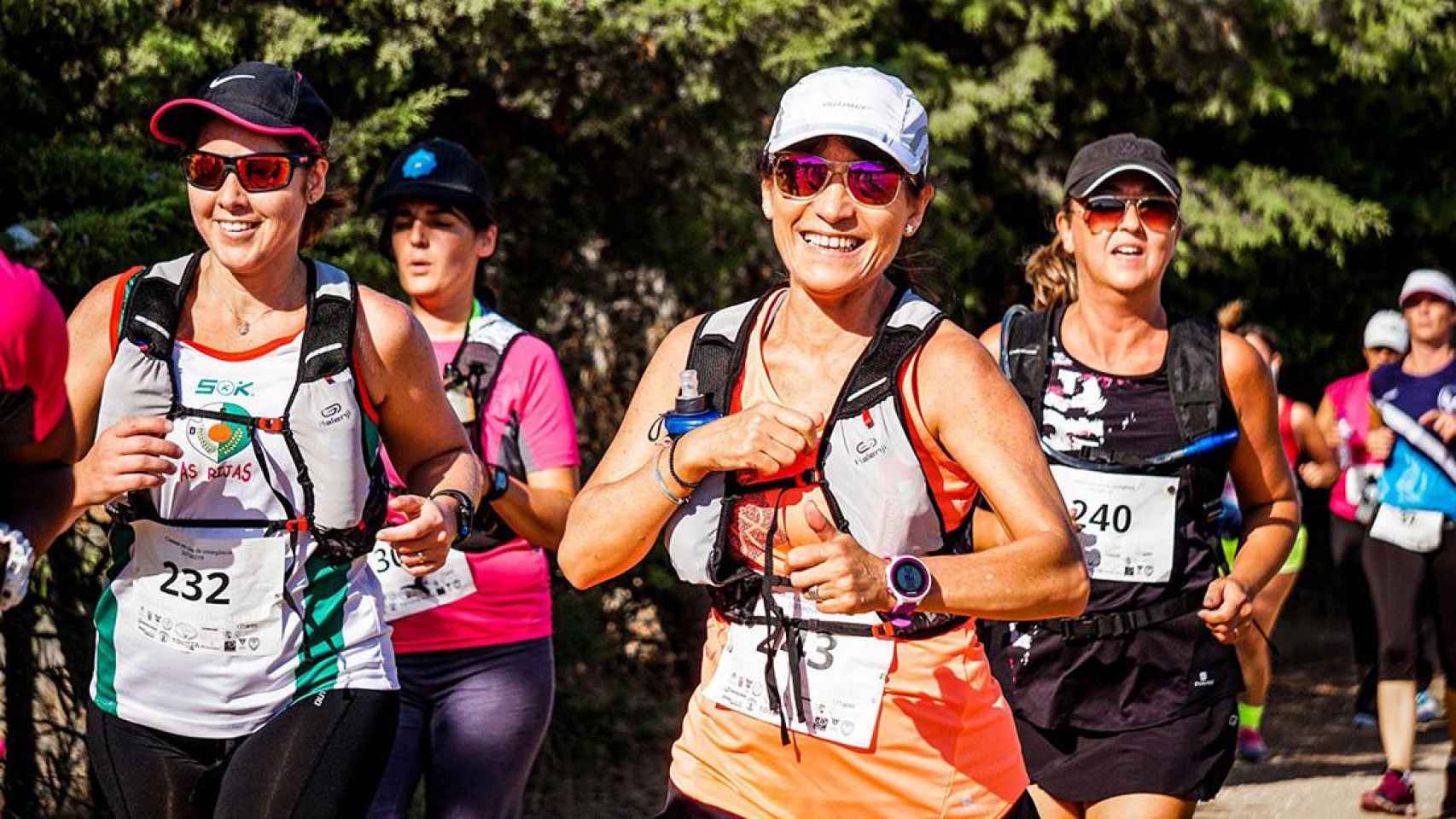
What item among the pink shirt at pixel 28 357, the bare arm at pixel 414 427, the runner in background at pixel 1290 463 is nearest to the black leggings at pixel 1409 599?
the runner in background at pixel 1290 463

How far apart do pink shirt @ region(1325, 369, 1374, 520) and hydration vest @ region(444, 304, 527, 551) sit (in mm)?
5570

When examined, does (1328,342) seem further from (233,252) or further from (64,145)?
(233,252)

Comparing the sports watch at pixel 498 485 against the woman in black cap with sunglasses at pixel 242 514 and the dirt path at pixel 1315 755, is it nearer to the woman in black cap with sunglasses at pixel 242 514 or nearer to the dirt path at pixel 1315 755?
the woman in black cap with sunglasses at pixel 242 514

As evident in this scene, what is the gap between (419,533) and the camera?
3.87 meters

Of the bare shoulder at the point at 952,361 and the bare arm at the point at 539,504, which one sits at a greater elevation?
the bare shoulder at the point at 952,361

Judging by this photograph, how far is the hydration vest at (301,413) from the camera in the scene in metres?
3.78

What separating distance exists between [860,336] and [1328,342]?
11.2 m

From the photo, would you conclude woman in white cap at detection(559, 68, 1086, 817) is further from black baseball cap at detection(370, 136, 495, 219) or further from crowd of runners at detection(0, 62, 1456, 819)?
black baseball cap at detection(370, 136, 495, 219)

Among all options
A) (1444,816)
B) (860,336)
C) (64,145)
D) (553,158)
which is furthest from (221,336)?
(1444,816)

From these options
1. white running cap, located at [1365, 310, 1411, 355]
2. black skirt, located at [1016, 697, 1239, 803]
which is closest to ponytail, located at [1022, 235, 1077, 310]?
black skirt, located at [1016, 697, 1239, 803]

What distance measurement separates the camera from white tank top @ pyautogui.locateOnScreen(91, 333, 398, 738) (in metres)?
3.79

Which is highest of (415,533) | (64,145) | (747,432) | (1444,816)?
(64,145)

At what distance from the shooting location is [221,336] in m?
3.89

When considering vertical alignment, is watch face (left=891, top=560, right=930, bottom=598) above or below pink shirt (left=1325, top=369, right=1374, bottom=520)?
above
